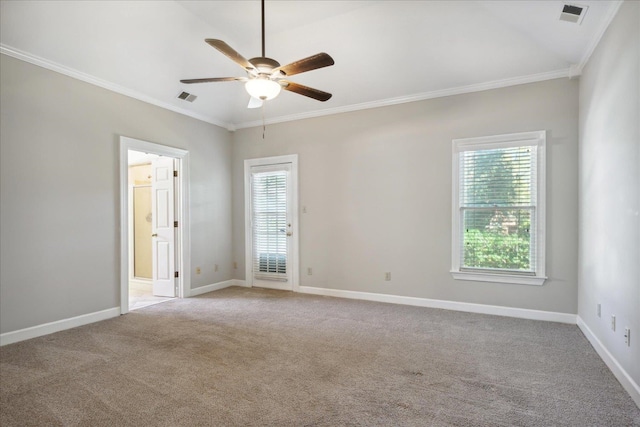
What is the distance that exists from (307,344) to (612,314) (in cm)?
264

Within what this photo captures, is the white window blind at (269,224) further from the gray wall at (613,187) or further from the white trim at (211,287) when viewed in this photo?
the gray wall at (613,187)

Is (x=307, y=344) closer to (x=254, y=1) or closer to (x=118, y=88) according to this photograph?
(x=254, y=1)

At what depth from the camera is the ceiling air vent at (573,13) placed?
305 centimetres

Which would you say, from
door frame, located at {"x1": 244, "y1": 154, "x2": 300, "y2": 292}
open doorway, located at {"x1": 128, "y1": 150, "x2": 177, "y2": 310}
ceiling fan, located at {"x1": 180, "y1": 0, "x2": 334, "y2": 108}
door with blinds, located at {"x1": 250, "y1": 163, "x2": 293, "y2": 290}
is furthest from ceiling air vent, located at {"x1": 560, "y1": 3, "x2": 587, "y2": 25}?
open doorway, located at {"x1": 128, "y1": 150, "x2": 177, "y2": 310}

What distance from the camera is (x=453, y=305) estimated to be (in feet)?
15.3

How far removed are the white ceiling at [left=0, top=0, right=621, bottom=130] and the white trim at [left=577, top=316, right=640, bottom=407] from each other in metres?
2.83

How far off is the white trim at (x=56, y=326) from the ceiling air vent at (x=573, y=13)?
19.1 ft

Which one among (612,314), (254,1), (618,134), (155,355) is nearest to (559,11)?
(618,134)

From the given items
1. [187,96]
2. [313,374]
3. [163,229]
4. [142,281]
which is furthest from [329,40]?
[142,281]

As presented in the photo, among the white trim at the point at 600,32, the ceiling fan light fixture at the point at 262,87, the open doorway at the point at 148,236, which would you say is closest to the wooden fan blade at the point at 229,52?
the ceiling fan light fixture at the point at 262,87

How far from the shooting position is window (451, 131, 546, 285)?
4.22 meters

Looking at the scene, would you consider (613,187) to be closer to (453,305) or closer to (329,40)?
(453,305)

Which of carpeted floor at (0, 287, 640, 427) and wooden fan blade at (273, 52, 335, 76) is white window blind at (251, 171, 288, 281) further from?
wooden fan blade at (273, 52, 335, 76)

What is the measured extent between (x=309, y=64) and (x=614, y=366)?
11.2ft
